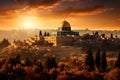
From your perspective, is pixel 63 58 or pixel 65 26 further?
pixel 65 26

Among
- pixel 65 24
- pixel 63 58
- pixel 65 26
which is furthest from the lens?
pixel 65 24

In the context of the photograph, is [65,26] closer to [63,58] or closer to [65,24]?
[65,24]

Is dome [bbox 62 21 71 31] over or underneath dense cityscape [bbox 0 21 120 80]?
over

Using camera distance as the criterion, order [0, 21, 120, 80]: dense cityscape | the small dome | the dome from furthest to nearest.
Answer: the small dome < the dome < [0, 21, 120, 80]: dense cityscape

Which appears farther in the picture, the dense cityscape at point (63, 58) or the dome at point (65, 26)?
the dome at point (65, 26)

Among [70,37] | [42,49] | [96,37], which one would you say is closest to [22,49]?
[42,49]

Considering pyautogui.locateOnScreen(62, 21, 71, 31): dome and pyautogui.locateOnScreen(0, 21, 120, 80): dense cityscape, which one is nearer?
pyautogui.locateOnScreen(0, 21, 120, 80): dense cityscape

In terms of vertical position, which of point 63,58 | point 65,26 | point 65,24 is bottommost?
point 63,58

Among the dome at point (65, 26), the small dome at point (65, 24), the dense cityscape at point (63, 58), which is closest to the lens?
the dense cityscape at point (63, 58)

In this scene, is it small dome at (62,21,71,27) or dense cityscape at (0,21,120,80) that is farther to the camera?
small dome at (62,21,71,27)

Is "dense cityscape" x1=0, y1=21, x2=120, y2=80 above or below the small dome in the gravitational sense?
below

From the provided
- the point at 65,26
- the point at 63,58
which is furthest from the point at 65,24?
the point at 63,58

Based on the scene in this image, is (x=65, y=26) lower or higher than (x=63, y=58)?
higher

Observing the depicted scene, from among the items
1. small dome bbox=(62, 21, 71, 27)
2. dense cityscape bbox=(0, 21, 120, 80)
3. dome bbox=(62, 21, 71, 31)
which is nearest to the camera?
dense cityscape bbox=(0, 21, 120, 80)
